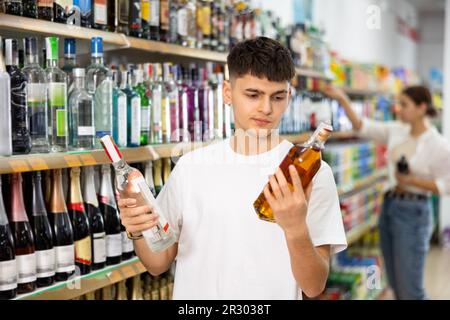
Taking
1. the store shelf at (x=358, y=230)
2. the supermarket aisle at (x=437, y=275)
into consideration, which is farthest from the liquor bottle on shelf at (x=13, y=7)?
the supermarket aisle at (x=437, y=275)

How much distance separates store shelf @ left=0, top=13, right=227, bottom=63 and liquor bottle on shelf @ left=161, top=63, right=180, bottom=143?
3.5 inches

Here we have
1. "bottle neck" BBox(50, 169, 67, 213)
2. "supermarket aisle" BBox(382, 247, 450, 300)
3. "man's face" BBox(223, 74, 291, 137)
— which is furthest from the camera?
"supermarket aisle" BBox(382, 247, 450, 300)

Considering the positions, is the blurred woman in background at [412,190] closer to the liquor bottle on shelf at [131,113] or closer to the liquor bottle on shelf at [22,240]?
the liquor bottle on shelf at [131,113]

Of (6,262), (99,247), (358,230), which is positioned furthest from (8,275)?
(358,230)

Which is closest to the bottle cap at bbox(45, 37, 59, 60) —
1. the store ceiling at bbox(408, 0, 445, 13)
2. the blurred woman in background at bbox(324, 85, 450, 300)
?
the blurred woman in background at bbox(324, 85, 450, 300)

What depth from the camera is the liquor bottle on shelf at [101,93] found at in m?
1.87

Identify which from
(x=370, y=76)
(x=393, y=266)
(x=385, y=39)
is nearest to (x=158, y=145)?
(x=393, y=266)

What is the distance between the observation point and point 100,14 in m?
1.88

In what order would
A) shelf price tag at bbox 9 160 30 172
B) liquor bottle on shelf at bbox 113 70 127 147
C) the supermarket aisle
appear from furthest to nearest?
the supermarket aisle, liquor bottle on shelf at bbox 113 70 127 147, shelf price tag at bbox 9 160 30 172

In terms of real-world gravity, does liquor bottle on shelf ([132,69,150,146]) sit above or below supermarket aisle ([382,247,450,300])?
above

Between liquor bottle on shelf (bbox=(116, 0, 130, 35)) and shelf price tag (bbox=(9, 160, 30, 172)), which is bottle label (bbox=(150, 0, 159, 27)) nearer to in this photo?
liquor bottle on shelf (bbox=(116, 0, 130, 35))

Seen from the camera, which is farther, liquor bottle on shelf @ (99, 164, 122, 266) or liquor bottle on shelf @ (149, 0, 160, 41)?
liquor bottle on shelf @ (149, 0, 160, 41)

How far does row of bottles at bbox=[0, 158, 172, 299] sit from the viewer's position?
1.65m

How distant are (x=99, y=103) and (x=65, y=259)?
18.5 inches
